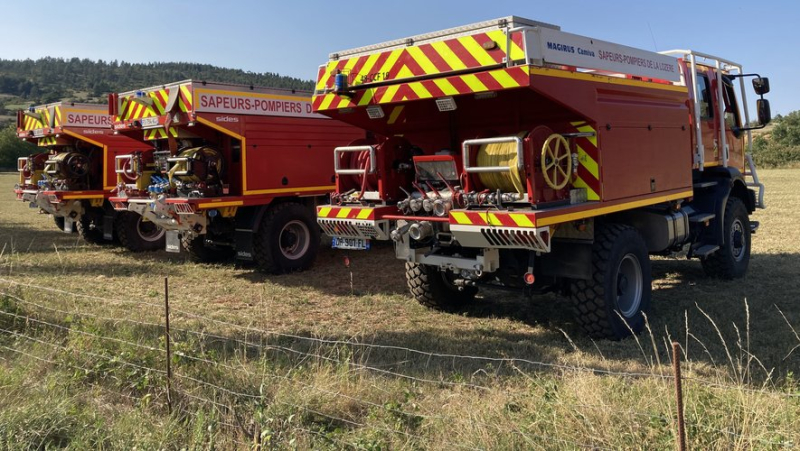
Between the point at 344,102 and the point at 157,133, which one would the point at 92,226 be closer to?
the point at 157,133

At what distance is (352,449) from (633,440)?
1.44 metres

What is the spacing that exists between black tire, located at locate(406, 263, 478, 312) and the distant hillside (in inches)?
A: 3182

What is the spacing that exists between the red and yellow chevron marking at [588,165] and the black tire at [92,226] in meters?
10.9

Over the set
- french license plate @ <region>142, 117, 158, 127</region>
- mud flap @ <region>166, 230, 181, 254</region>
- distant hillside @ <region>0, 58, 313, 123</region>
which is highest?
distant hillside @ <region>0, 58, 313, 123</region>

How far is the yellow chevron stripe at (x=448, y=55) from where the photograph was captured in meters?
5.31

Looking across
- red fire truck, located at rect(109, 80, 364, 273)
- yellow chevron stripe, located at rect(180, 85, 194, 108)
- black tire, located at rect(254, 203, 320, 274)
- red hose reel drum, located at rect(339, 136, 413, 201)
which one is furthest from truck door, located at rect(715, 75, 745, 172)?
yellow chevron stripe, located at rect(180, 85, 194, 108)

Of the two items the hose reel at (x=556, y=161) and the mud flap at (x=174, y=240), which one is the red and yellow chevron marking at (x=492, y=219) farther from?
the mud flap at (x=174, y=240)

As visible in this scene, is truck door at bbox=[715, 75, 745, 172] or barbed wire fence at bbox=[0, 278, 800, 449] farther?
truck door at bbox=[715, 75, 745, 172]

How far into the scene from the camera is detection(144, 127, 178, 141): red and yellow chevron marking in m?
9.57

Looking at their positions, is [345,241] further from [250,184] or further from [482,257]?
[250,184]

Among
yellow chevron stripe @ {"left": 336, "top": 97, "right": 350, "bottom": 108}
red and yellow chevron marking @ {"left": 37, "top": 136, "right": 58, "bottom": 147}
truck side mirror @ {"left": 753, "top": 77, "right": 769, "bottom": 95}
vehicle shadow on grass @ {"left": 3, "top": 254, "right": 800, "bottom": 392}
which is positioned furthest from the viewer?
red and yellow chevron marking @ {"left": 37, "top": 136, "right": 58, "bottom": 147}

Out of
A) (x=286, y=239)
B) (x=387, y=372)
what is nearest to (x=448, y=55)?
(x=387, y=372)

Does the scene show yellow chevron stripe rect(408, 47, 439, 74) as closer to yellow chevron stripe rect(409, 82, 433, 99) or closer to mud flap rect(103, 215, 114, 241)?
yellow chevron stripe rect(409, 82, 433, 99)

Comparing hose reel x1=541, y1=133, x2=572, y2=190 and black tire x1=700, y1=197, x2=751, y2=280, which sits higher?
hose reel x1=541, y1=133, x2=572, y2=190
